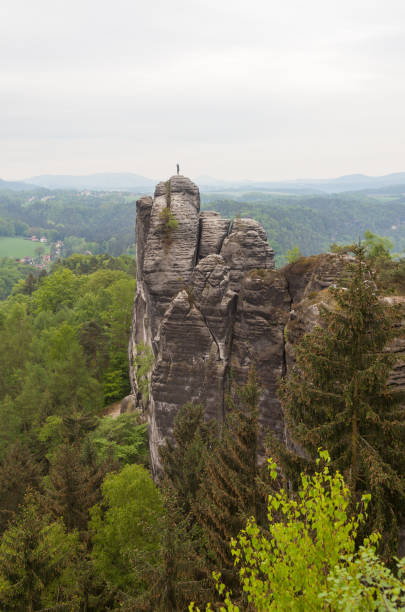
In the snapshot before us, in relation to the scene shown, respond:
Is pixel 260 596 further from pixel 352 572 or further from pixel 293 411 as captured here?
pixel 293 411

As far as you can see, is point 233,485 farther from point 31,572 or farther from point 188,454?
point 31,572

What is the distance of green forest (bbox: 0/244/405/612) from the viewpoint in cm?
784

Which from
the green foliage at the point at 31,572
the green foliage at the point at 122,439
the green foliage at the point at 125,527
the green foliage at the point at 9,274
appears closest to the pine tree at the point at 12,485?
the green foliage at the point at 122,439

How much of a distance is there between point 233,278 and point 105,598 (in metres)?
17.1

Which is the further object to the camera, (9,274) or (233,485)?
(9,274)

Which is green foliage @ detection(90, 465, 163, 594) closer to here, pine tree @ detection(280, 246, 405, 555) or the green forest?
the green forest

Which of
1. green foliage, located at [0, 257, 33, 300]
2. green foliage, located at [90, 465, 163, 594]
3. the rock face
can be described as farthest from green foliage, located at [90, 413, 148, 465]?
green foliage, located at [0, 257, 33, 300]

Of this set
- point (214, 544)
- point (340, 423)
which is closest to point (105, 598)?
→ point (214, 544)

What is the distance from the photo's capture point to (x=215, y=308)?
22.3 meters

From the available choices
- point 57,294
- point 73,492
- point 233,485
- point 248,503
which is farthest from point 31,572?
point 57,294

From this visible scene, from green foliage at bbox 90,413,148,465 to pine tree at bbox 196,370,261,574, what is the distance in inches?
573

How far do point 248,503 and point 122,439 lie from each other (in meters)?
18.1

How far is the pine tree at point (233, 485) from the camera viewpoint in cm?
1338

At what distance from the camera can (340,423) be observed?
9812 millimetres
